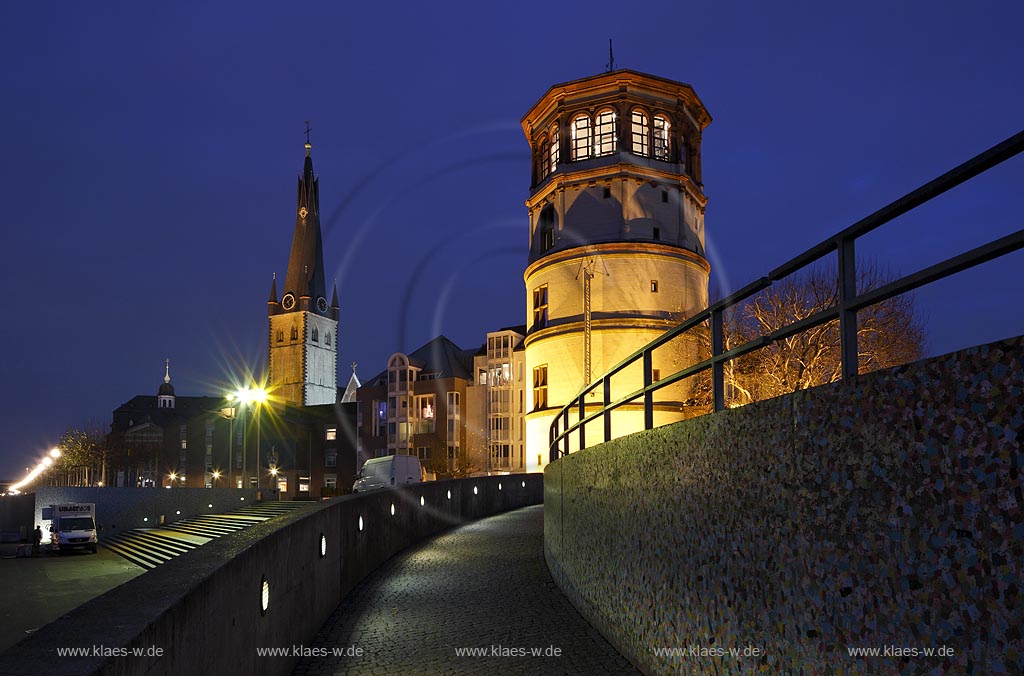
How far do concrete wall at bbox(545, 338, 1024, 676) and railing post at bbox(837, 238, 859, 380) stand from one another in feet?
0.48

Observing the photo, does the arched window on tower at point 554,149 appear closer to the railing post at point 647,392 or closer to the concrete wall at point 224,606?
the concrete wall at point 224,606

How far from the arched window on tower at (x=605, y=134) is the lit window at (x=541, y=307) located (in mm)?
8847

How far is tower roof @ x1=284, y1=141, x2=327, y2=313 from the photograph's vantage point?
16938 centimetres

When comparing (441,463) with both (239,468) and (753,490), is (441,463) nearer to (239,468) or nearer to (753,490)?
(239,468)

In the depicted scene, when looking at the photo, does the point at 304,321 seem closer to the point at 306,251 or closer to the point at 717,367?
the point at 306,251

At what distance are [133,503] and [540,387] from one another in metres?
28.3

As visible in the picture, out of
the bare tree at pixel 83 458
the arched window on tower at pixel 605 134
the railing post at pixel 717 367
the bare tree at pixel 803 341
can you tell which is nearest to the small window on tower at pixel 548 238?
the arched window on tower at pixel 605 134

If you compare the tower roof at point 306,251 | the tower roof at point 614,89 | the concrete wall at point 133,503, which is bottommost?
the concrete wall at point 133,503

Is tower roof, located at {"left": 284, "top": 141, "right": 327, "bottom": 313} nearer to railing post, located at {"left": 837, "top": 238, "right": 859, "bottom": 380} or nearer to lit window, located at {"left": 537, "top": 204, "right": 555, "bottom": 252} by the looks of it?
lit window, located at {"left": 537, "top": 204, "right": 555, "bottom": 252}

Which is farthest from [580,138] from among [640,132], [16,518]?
[16,518]

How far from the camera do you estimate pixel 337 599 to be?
12453 millimetres

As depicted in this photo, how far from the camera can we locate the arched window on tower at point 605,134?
5288 centimetres

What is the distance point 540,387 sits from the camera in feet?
178

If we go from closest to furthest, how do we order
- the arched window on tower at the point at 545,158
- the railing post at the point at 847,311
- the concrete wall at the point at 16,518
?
the railing post at the point at 847,311, the arched window on tower at the point at 545,158, the concrete wall at the point at 16,518
